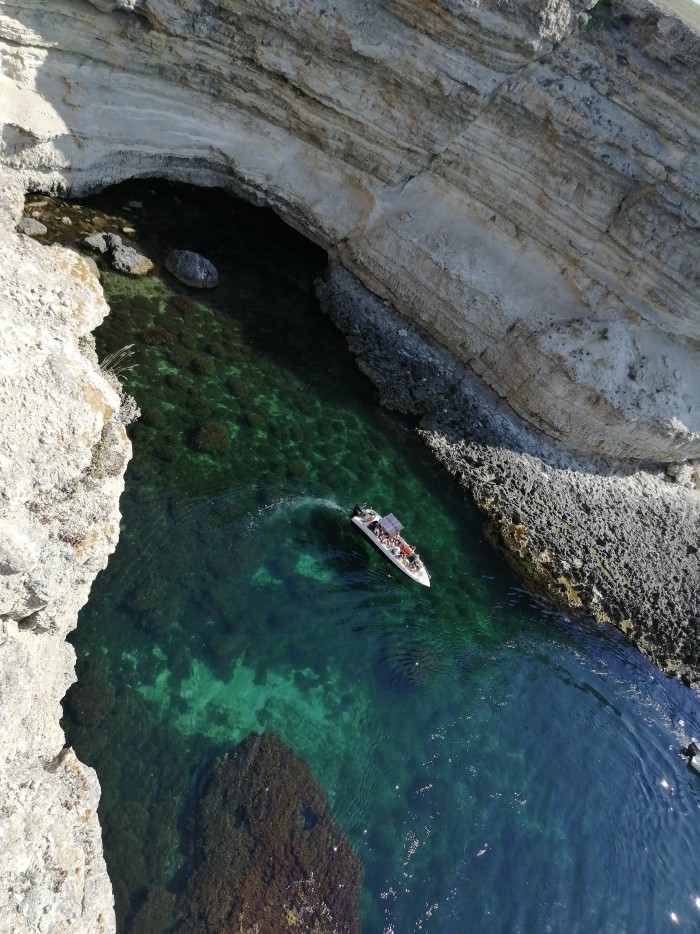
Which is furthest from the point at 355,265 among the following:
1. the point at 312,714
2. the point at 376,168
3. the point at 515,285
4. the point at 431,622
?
the point at 312,714

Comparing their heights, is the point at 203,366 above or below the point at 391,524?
below

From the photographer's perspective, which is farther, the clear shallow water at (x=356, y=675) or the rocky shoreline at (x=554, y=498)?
the rocky shoreline at (x=554, y=498)

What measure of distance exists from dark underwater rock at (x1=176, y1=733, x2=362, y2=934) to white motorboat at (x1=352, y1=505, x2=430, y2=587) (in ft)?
23.2

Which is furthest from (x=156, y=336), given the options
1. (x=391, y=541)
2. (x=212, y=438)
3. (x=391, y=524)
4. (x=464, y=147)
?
(x=464, y=147)

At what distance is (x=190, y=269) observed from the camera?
2583cm

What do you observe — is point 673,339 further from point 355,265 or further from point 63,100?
point 63,100

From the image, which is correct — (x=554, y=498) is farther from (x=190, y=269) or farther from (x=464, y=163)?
(x=190, y=269)

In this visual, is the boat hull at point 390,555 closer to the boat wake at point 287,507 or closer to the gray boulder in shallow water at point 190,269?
the boat wake at point 287,507

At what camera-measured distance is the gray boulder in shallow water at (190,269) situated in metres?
25.8

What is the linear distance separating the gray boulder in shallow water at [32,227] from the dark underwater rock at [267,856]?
18.8m

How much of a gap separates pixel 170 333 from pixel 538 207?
46.7ft

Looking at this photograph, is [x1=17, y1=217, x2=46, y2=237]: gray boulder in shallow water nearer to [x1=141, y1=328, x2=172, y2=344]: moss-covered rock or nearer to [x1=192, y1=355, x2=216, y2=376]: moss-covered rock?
[x1=141, y1=328, x2=172, y2=344]: moss-covered rock

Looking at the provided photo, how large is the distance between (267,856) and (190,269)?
20.2 metres

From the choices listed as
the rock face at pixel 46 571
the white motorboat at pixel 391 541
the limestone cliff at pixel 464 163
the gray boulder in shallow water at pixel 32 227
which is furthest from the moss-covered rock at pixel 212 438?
the gray boulder in shallow water at pixel 32 227
